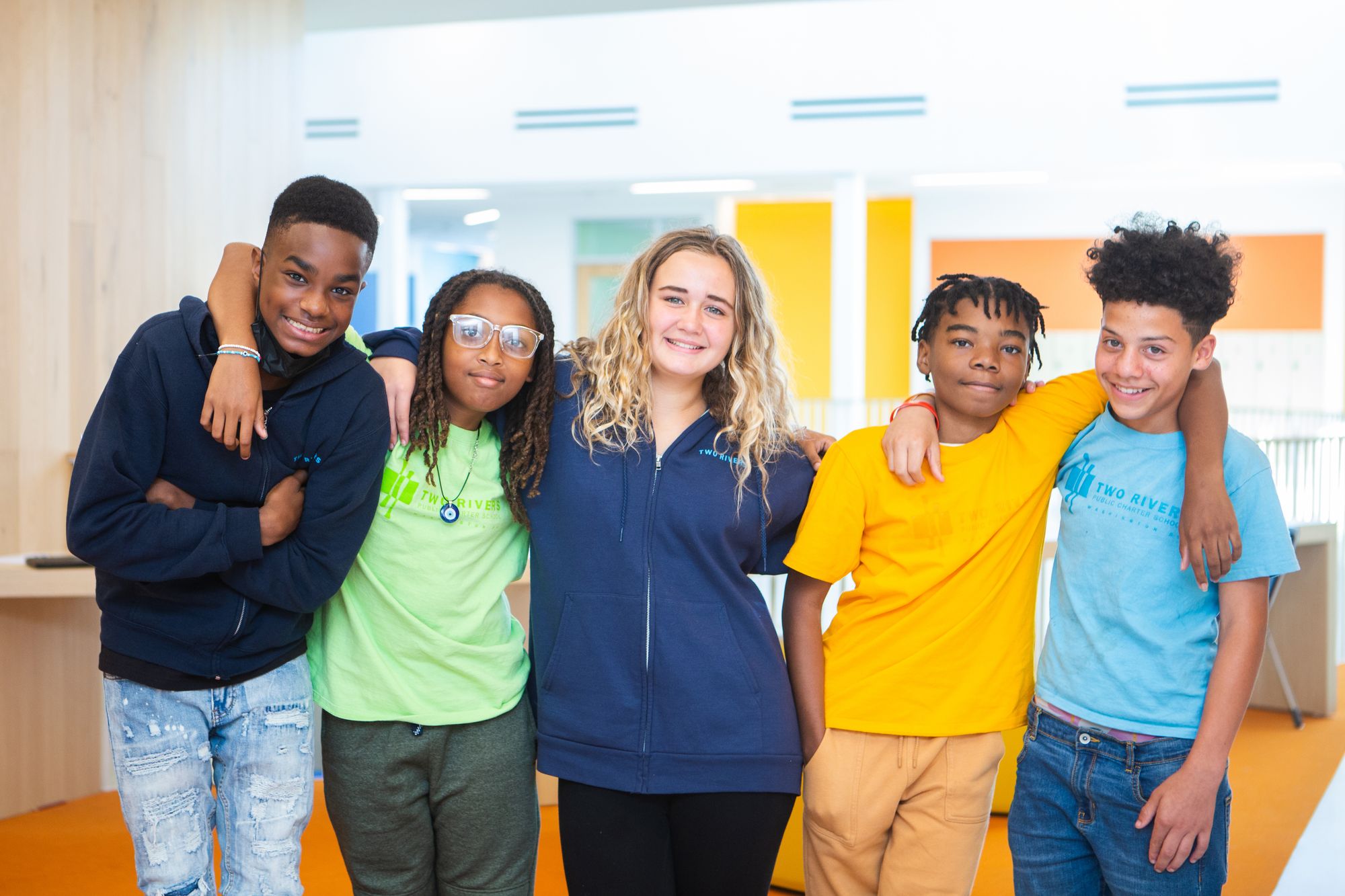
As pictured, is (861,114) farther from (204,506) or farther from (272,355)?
(204,506)

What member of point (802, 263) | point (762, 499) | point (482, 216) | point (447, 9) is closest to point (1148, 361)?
point (762, 499)

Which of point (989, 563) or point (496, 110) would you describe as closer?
point (989, 563)

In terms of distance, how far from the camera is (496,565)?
202 centimetres

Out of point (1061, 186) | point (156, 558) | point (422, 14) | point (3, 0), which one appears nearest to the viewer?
point (156, 558)

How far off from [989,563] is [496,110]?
9825 millimetres

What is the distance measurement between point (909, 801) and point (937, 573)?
0.43 metres

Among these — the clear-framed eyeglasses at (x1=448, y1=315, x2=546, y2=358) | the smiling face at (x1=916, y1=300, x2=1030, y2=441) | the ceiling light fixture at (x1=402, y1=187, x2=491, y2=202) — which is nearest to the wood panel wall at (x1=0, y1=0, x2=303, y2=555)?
the clear-framed eyeglasses at (x1=448, y1=315, x2=546, y2=358)

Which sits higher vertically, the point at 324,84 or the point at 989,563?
the point at 324,84

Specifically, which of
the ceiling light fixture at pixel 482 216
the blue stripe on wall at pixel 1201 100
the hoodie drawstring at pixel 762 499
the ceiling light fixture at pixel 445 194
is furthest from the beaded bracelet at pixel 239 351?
the ceiling light fixture at pixel 482 216

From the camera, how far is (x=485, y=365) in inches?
77.3

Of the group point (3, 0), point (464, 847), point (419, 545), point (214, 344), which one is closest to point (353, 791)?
point (464, 847)

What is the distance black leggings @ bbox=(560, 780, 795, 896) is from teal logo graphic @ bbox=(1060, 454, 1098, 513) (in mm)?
745

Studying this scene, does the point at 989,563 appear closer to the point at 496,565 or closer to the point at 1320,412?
the point at 496,565

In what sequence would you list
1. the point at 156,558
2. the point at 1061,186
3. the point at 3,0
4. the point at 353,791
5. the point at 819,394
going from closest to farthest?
the point at 156,558
the point at 353,791
the point at 3,0
the point at 1061,186
the point at 819,394
